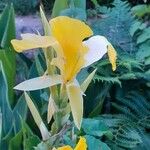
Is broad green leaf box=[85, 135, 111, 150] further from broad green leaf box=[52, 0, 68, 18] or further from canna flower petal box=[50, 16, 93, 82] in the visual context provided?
broad green leaf box=[52, 0, 68, 18]

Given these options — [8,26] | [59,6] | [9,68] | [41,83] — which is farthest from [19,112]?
[41,83]

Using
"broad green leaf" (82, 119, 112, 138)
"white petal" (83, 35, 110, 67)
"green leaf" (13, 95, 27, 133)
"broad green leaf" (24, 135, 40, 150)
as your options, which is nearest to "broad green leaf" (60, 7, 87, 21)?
"green leaf" (13, 95, 27, 133)

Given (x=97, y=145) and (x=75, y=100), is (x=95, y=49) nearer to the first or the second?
(x=75, y=100)

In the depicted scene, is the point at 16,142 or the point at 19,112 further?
the point at 19,112

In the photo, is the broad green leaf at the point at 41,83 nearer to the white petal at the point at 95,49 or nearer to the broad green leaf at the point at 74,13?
the white petal at the point at 95,49

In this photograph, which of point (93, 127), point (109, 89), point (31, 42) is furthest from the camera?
point (109, 89)

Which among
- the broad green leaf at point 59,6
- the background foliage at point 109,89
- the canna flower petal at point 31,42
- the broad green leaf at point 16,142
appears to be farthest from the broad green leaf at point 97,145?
the broad green leaf at point 59,6

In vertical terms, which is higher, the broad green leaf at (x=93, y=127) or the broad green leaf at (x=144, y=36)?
the broad green leaf at (x=144, y=36)
